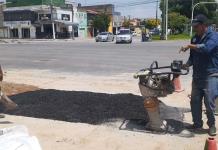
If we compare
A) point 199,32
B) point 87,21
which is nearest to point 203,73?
point 199,32

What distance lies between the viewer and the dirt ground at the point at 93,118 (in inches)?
249

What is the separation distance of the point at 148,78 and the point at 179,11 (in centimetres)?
Result: 8895

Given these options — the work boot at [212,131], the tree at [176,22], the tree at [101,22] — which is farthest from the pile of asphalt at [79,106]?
the tree at [101,22]

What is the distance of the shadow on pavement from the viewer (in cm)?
750

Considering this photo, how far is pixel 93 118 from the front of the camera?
7.62 metres

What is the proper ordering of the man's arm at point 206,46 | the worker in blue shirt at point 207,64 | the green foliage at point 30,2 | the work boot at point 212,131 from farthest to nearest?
the green foliage at point 30,2 → the work boot at point 212,131 → the worker in blue shirt at point 207,64 → the man's arm at point 206,46

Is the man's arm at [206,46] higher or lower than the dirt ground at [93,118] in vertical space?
higher

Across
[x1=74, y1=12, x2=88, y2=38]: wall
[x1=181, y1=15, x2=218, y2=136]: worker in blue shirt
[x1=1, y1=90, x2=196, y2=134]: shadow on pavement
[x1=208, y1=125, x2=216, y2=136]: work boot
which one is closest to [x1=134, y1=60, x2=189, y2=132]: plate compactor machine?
[x1=181, y1=15, x2=218, y2=136]: worker in blue shirt

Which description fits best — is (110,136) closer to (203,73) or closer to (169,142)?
(169,142)

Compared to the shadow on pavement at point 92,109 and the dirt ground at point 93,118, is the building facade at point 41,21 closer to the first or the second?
the dirt ground at point 93,118

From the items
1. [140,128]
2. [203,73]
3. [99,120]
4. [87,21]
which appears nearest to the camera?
[203,73]

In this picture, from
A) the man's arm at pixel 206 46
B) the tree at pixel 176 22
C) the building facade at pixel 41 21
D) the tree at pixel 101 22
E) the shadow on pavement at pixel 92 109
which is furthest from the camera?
the tree at pixel 101 22

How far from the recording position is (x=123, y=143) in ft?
20.7

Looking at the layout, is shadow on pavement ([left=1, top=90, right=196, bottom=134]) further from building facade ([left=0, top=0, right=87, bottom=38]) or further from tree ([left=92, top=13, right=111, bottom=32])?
tree ([left=92, top=13, right=111, bottom=32])
